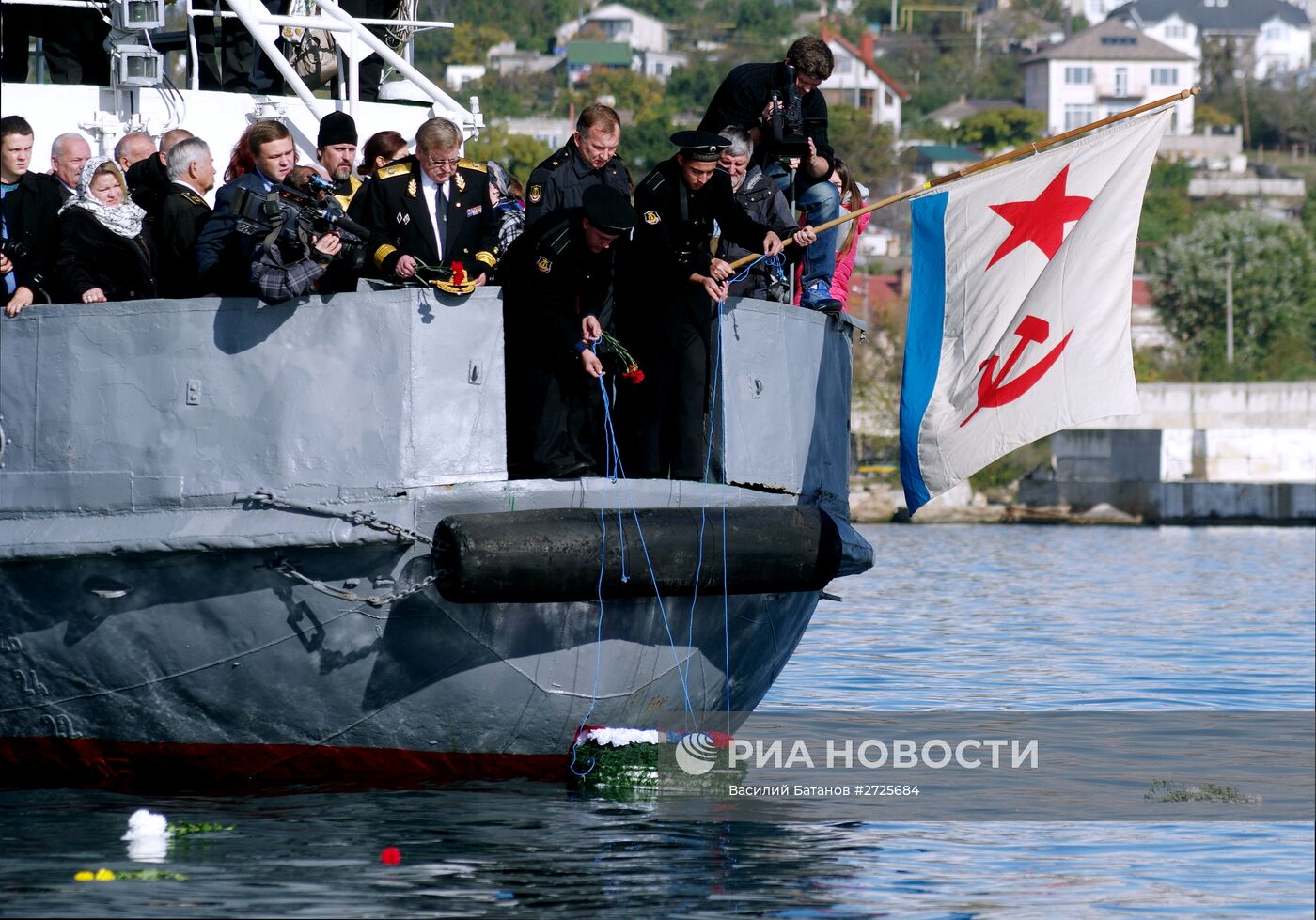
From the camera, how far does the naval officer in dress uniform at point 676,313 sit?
1027 cm

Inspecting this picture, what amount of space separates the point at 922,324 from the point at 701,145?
190 cm

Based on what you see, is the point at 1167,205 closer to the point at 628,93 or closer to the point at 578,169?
the point at 628,93

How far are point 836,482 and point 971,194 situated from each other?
1.66 metres

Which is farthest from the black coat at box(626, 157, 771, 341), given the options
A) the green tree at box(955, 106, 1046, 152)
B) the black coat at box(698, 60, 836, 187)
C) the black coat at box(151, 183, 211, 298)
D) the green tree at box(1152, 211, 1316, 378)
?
the green tree at box(955, 106, 1046, 152)

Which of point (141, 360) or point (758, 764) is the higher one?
point (141, 360)

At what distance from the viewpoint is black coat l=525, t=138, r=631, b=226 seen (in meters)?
10.6

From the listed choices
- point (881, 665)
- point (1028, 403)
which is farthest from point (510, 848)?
point (881, 665)

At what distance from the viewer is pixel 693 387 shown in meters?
10.3

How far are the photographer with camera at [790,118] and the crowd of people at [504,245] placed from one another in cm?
64

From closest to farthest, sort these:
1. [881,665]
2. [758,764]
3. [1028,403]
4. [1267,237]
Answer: [1028,403] < [758,764] < [881,665] < [1267,237]

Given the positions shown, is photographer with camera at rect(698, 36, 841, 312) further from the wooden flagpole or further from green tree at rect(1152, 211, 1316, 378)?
green tree at rect(1152, 211, 1316, 378)

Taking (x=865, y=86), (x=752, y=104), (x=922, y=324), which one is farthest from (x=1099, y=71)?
(x=922, y=324)

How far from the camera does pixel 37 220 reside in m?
10.5

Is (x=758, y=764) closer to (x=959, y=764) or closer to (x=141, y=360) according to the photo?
(x=959, y=764)
